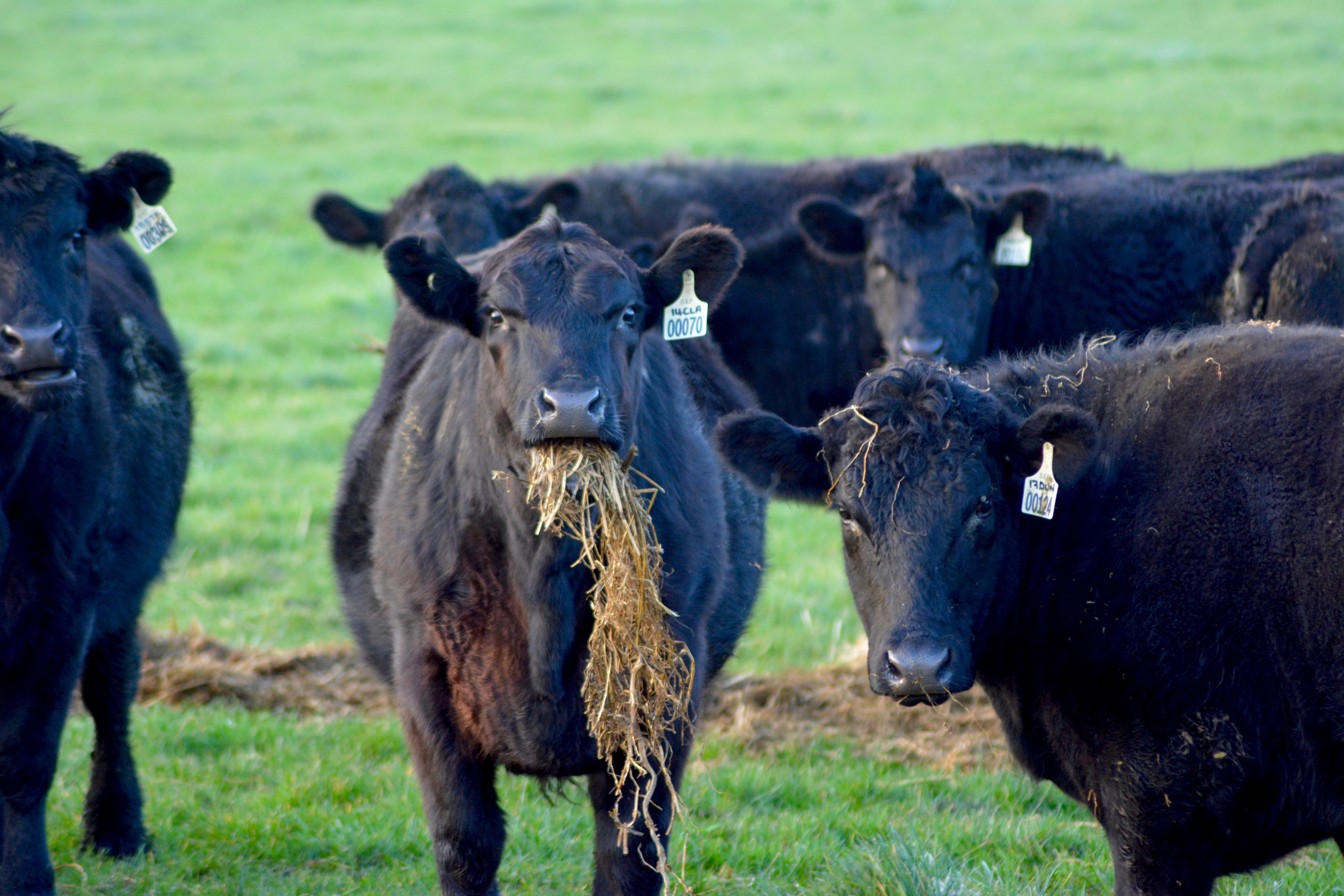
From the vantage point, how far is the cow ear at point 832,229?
29.7 feet

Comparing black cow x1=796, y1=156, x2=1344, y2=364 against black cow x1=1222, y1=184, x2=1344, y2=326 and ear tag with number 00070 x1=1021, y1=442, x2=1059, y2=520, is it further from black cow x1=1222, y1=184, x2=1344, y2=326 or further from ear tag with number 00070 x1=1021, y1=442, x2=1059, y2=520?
ear tag with number 00070 x1=1021, y1=442, x2=1059, y2=520

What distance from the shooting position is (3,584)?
15.6 ft

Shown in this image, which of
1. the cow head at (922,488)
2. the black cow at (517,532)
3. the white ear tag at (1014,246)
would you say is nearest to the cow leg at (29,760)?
the black cow at (517,532)

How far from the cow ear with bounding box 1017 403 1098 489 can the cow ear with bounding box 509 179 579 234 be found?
214 inches

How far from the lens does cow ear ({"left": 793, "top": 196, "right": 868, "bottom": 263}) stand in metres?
9.05

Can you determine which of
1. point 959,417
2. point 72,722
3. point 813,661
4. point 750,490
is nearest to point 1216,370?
point 959,417

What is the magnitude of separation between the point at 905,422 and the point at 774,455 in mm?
426

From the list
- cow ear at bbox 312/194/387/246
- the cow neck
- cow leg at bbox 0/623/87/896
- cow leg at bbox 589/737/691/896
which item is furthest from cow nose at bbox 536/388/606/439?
cow ear at bbox 312/194/387/246

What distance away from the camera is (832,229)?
29.9 feet

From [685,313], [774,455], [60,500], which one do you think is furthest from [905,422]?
[60,500]

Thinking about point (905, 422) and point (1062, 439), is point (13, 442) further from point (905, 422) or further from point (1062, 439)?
point (1062, 439)

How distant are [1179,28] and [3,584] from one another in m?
27.7

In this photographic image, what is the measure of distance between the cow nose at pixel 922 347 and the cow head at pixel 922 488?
3.72m

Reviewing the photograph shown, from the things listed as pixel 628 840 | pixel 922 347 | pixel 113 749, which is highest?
pixel 922 347
